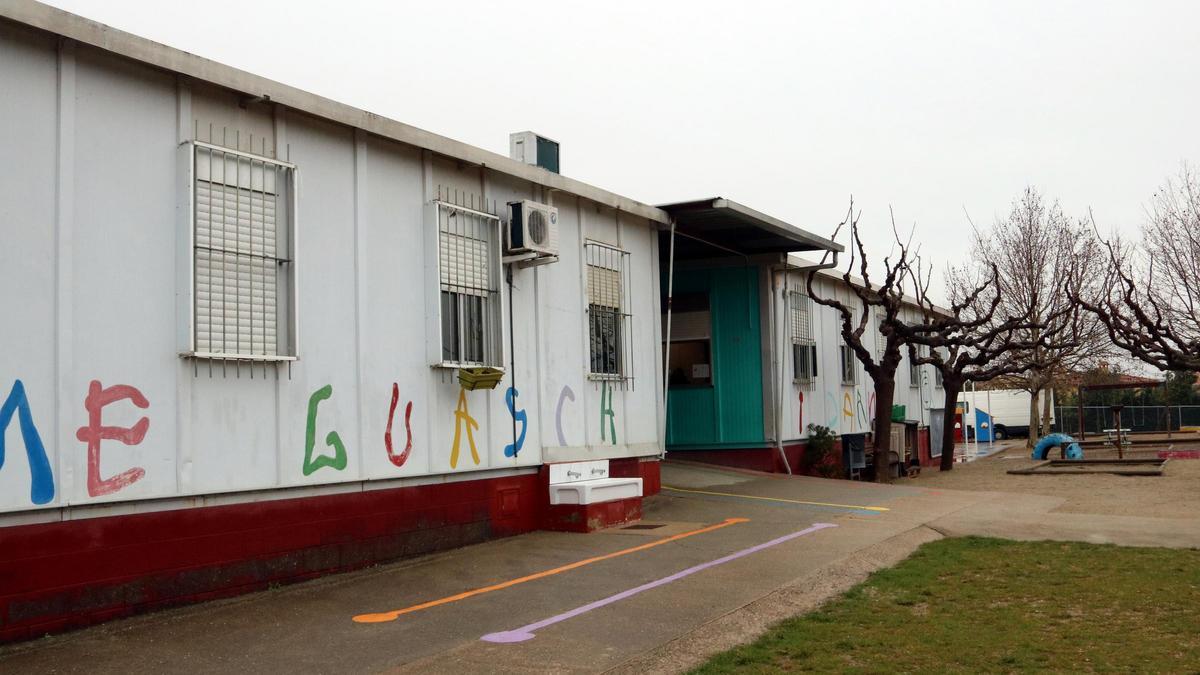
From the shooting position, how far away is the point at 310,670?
6.43 meters

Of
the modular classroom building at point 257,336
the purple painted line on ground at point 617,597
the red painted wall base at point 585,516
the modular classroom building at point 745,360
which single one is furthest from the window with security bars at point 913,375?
the red painted wall base at point 585,516

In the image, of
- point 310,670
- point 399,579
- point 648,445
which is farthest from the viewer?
point 648,445

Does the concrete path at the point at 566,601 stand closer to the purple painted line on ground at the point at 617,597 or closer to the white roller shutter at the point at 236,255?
the purple painted line on ground at the point at 617,597

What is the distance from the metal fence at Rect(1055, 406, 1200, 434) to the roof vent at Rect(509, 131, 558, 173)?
39.6 meters

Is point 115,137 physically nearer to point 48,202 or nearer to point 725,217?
point 48,202

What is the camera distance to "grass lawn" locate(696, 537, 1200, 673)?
20.9ft

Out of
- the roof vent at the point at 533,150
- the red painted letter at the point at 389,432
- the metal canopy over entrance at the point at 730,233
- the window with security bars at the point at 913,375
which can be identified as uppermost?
the roof vent at the point at 533,150

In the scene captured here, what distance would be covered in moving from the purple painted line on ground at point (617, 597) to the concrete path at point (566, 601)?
0.02 m

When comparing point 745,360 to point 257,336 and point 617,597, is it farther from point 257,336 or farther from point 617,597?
point 257,336

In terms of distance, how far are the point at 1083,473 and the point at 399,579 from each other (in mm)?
A: 16196

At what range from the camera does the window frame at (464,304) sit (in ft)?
34.9

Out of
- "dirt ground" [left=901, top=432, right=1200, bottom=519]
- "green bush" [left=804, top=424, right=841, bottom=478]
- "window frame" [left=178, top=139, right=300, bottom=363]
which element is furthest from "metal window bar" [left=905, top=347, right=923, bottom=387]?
"window frame" [left=178, top=139, right=300, bottom=363]

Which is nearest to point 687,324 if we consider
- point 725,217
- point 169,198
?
point 725,217

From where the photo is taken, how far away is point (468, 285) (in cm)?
1120
